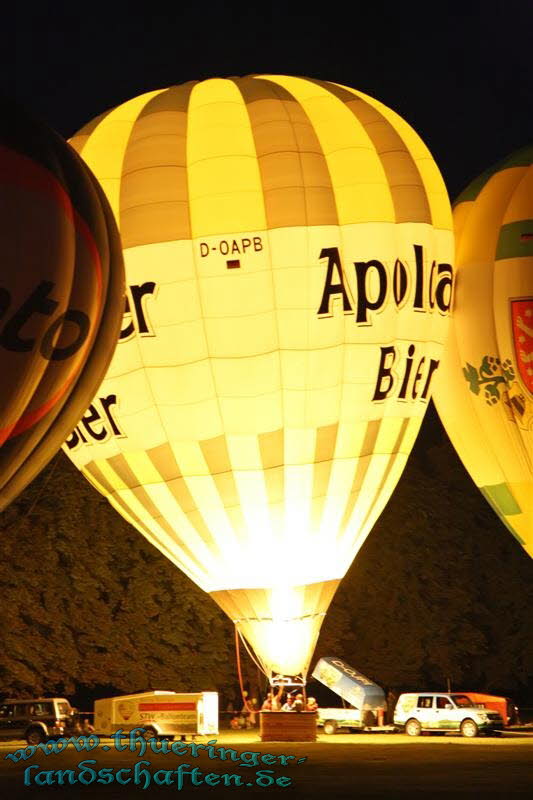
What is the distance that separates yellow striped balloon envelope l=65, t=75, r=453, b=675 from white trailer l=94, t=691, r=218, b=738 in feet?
19.4

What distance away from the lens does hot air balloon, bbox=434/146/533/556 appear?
69.6 ft

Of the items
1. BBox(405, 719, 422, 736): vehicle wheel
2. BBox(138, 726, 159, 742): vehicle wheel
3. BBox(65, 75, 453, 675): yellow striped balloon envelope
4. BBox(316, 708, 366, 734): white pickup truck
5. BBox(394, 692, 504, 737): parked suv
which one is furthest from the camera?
BBox(316, 708, 366, 734): white pickup truck

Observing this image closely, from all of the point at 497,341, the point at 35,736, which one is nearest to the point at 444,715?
the point at 35,736

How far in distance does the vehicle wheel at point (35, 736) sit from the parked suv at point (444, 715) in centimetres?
610

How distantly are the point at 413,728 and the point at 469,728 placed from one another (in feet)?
3.61

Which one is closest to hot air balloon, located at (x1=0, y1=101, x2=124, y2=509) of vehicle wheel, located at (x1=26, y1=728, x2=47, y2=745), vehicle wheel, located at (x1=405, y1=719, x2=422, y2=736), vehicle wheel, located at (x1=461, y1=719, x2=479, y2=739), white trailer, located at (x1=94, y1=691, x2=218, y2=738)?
white trailer, located at (x1=94, y1=691, x2=218, y2=738)

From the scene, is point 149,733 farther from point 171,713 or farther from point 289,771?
point 289,771

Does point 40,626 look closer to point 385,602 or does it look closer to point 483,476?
point 385,602

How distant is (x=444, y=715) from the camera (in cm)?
2680

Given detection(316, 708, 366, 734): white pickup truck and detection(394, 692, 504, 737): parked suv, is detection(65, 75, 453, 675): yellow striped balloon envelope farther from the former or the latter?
detection(316, 708, 366, 734): white pickup truck

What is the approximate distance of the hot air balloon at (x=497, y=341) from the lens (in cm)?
2120

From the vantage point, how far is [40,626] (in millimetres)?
30250

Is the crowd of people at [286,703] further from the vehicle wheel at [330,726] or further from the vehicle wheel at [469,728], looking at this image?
the vehicle wheel at [330,726]

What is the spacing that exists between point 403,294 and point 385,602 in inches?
632
